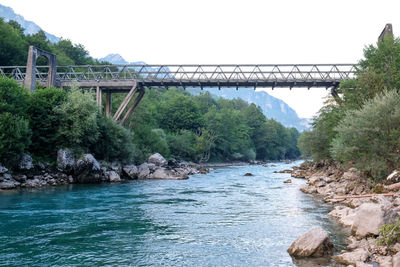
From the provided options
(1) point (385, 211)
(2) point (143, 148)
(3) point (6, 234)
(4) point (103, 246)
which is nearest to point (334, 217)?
(1) point (385, 211)

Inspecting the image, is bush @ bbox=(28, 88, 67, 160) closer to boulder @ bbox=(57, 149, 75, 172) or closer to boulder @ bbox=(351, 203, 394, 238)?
boulder @ bbox=(57, 149, 75, 172)

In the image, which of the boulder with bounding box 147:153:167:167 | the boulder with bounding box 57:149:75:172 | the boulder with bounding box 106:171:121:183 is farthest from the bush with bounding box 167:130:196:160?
the boulder with bounding box 57:149:75:172

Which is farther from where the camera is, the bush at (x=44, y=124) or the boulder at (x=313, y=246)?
the bush at (x=44, y=124)

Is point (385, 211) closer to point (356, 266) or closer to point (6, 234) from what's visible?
point (356, 266)

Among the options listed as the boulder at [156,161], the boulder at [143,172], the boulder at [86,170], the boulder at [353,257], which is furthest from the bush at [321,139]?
the boulder at [353,257]

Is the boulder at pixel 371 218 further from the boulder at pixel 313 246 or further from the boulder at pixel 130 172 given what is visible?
the boulder at pixel 130 172

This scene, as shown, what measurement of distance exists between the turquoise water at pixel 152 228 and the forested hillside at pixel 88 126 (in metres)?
7.99

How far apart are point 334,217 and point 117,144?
23332 mm

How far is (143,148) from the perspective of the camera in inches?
1681

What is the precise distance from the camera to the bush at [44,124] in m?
29.0

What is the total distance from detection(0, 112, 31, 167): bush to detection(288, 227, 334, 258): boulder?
20.9 m

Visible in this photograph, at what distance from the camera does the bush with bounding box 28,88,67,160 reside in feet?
95.2

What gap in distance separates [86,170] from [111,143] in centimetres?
494

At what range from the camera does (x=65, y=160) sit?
28.7 metres
